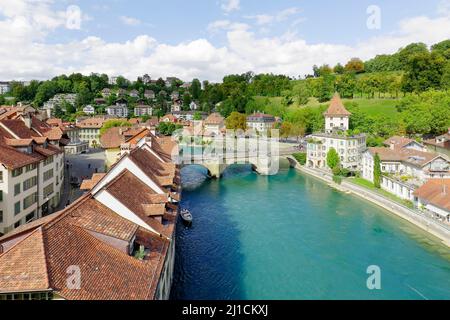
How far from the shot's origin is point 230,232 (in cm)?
3747

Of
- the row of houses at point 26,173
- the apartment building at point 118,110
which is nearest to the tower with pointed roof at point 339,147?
the row of houses at point 26,173

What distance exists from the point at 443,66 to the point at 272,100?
2205 inches

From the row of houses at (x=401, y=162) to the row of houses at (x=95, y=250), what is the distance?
29904mm

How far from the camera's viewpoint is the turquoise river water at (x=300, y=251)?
26.6 m

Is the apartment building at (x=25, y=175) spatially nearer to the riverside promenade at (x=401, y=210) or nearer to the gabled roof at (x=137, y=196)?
the gabled roof at (x=137, y=196)

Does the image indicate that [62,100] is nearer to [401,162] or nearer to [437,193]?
[401,162]

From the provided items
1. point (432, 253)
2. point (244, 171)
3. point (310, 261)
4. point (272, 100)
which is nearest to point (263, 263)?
point (310, 261)

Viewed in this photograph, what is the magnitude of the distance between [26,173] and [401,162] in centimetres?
4884

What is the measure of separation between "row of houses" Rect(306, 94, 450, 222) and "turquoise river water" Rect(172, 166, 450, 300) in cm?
404

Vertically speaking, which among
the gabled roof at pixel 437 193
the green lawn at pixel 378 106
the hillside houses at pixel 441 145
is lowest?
the gabled roof at pixel 437 193

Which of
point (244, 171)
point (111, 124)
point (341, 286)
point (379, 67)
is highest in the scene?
point (379, 67)

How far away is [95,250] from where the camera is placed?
1557cm

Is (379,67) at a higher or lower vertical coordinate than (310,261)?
higher

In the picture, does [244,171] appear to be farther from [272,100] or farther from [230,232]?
[272,100]
